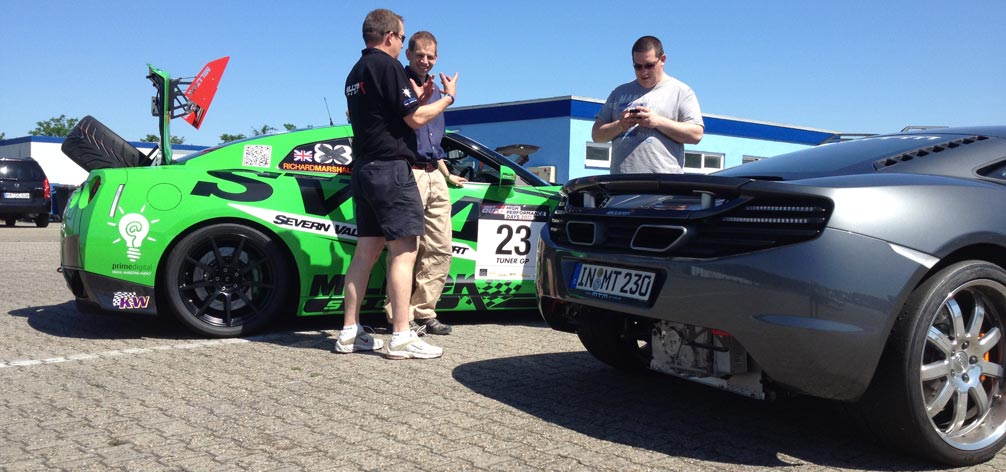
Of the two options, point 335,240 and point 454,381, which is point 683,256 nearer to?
point 454,381

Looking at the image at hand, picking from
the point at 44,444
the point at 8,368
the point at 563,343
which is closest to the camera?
the point at 44,444

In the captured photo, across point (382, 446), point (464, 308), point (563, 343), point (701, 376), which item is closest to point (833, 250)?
point (701, 376)

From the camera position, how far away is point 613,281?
3.33 m

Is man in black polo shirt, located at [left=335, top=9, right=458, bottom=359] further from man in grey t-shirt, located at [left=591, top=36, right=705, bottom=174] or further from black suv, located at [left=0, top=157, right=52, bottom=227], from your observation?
black suv, located at [left=0, top=157, right=52, bottom=227]

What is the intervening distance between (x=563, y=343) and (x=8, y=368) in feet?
9.84

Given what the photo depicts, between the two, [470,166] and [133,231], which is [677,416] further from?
[133,231]

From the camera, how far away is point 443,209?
5367mm

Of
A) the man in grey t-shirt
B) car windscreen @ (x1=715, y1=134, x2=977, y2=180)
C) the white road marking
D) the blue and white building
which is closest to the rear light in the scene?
the white road marking

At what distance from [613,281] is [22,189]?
21.4 meters

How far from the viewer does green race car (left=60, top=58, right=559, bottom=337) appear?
5012 mm

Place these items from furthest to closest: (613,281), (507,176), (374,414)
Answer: (507,176) → (374,414) → (613,281)

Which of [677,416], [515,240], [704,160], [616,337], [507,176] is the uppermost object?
[704,160]

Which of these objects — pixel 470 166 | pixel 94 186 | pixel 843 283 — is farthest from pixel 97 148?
pixel 843 283

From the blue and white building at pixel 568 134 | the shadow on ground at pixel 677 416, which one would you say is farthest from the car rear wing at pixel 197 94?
the blue and white building at pixel 568 134
